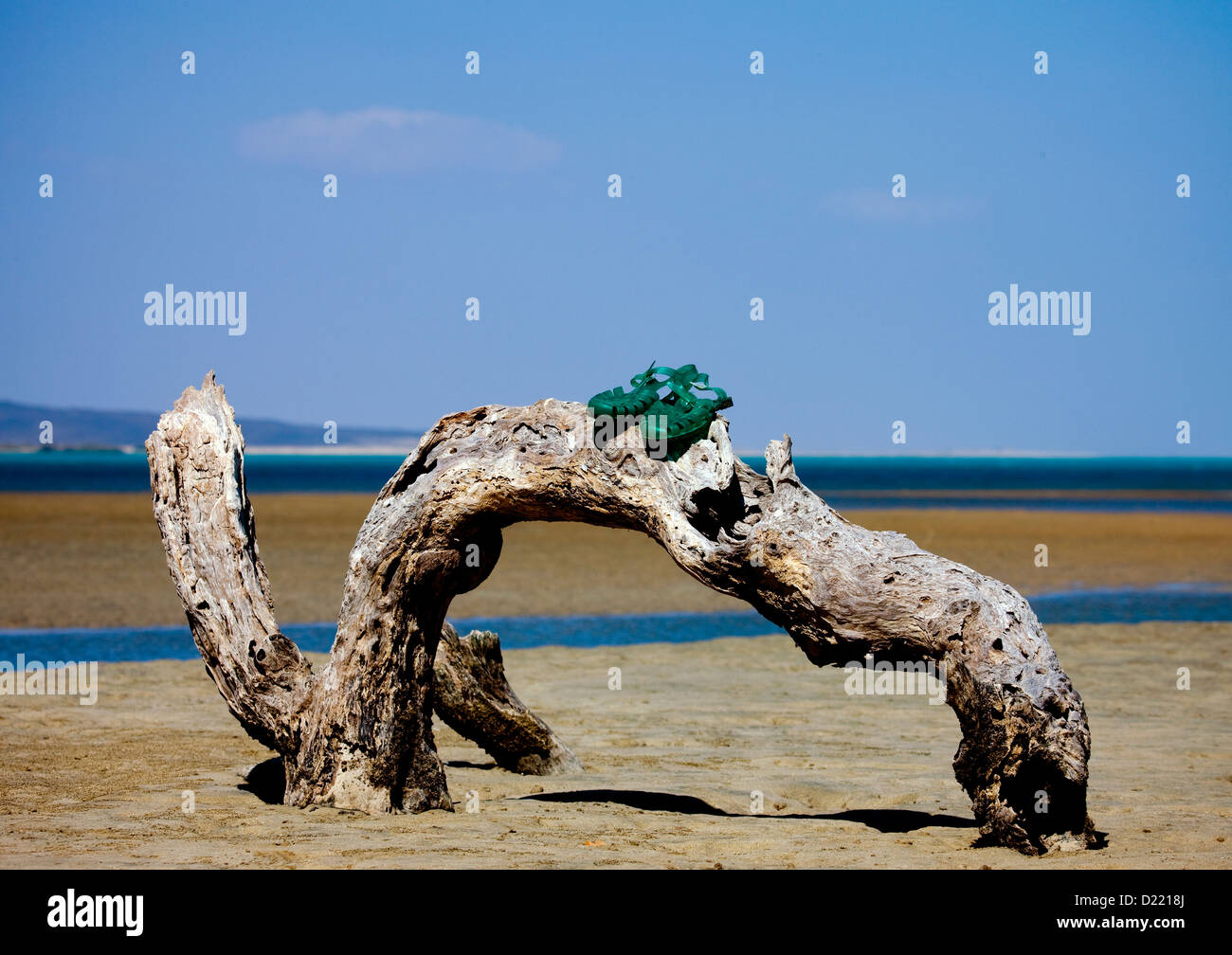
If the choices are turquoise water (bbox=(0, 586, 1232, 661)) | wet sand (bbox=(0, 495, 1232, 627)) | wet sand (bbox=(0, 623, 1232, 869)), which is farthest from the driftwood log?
wet sand (bbox=(0, 495, 1232, 627))

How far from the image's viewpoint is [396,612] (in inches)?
265

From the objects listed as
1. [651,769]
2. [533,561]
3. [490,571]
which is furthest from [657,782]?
[533,561]

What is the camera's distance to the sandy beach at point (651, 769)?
569 cm

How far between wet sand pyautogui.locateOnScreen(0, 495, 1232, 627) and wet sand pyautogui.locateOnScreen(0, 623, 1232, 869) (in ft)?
19.4

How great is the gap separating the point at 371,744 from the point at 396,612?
739 millimetres

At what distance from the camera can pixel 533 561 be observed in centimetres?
2562

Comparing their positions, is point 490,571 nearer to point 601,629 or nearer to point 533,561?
point 601,629

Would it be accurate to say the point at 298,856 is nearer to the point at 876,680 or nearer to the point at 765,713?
the point at 765,713

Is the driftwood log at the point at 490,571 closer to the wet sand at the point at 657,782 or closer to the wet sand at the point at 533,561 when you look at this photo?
the wet sand at the point at 657,782

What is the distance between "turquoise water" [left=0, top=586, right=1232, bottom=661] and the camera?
1422 cm

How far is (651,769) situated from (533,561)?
679 inches

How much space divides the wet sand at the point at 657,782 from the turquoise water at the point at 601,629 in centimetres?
182

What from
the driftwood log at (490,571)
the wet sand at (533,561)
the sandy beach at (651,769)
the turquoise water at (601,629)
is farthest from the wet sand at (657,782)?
the wet sand at (533,561)

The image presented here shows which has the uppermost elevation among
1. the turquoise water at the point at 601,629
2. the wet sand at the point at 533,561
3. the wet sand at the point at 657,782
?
the wet sand at the point at 533,561
